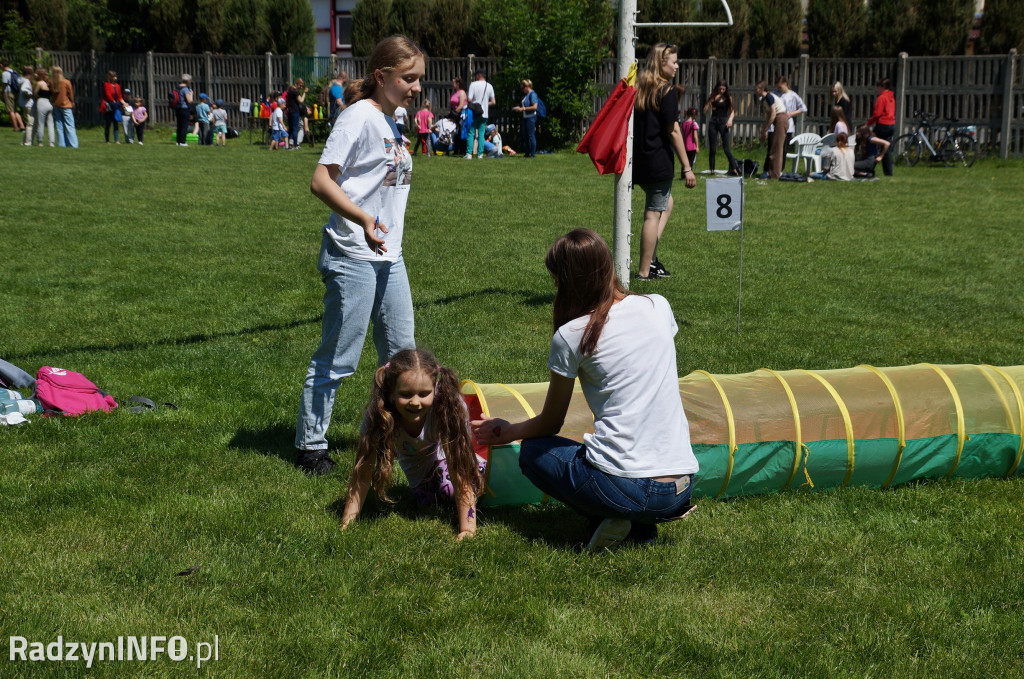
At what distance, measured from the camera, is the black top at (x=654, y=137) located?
942 centimetres

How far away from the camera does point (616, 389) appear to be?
4.02 meters

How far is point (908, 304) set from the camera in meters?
9.08

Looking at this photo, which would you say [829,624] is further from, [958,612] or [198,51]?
[198,51]

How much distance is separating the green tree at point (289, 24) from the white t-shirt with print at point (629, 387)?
35.5 m

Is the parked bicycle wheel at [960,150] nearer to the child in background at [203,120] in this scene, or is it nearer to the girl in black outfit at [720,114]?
the girl in black outfit at [720,114]

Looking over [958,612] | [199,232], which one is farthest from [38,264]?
[958,612]

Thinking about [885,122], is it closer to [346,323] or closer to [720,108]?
[720,108]

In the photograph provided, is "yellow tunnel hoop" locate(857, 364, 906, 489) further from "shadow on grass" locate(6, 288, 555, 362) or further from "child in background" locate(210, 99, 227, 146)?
"child in background" locate(210, 99, 227, 146)

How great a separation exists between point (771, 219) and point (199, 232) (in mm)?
7655

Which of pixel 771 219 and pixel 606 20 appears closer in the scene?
pixel 771 219

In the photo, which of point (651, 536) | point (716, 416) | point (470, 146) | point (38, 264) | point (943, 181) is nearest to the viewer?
point (651, 536)

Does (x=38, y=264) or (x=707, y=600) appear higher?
(x=38, y=264)

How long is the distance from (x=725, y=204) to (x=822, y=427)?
3.33 m

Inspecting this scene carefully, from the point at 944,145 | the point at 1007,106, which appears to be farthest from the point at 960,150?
the point at 1007,106
